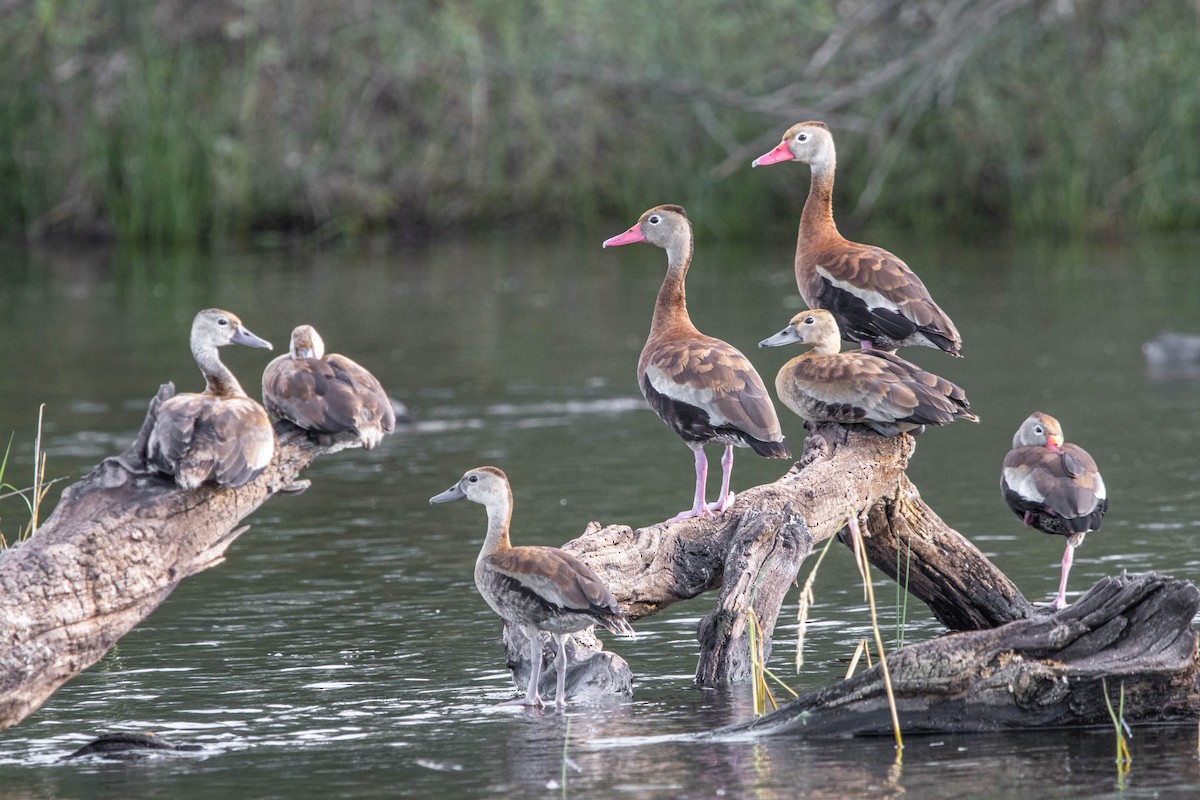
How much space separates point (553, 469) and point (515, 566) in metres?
5.40

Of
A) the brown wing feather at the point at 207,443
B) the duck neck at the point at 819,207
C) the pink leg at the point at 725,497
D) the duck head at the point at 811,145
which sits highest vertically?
the duck head at the point at 811,145

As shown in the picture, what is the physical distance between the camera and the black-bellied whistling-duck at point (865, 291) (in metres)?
8.27

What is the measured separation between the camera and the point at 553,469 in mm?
12359

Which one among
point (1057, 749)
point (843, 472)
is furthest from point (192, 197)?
point (1057, 749)

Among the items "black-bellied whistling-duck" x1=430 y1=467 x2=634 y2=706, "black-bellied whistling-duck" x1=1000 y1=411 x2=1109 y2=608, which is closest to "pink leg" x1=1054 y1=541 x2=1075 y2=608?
"black-bellied whistling-duck" x1=1000 y1=411 x2=1109 y2=608

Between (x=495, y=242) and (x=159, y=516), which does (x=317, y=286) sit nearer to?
(x=495, y=242)

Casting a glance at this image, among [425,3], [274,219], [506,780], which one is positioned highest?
[425,3]

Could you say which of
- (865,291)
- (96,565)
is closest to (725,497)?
(865,291)

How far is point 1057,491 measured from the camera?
8.09 metres

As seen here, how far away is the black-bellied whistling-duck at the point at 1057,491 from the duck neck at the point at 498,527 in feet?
7.33

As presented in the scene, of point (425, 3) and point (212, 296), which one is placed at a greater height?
point (425, 3)

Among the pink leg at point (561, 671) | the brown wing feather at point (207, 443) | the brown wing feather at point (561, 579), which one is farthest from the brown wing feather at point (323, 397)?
the pink leg at point (561, 671)

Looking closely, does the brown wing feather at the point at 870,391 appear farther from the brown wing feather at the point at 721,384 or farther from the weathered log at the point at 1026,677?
the weathered log at the point at 1026,677

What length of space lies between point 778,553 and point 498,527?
1062 millimetres
